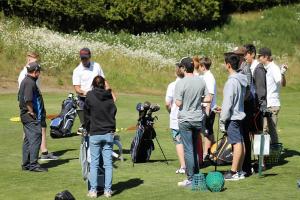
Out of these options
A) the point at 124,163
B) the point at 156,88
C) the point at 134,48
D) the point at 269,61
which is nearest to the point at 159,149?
the point at 124,163

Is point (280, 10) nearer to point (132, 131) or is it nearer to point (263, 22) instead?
point (263, 22)

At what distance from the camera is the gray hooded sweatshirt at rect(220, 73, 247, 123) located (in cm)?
1149

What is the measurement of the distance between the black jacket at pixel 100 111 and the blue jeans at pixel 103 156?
9cm

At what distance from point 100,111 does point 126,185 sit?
1.53m

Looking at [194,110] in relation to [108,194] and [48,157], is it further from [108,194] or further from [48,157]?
[48,157]

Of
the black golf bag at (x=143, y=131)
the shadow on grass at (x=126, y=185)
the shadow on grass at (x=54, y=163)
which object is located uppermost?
the black golf bag at (x=143, y=131)

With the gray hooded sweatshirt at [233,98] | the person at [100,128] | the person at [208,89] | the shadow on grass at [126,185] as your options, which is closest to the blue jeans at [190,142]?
the gray hooded sweatshirt at [233,98]

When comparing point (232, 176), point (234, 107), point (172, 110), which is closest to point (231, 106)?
point (234, 107)

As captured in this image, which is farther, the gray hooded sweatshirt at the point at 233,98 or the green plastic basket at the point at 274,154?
the green plastic basket at the point at 274,154

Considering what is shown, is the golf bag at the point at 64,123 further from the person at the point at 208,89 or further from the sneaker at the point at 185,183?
the sneaker at the point at 185,183

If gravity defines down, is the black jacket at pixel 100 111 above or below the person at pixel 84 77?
below

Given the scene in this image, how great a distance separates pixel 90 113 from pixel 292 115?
12042 millimetres

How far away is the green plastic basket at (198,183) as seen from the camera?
11.2 m

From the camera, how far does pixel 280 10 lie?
39.8 meters
